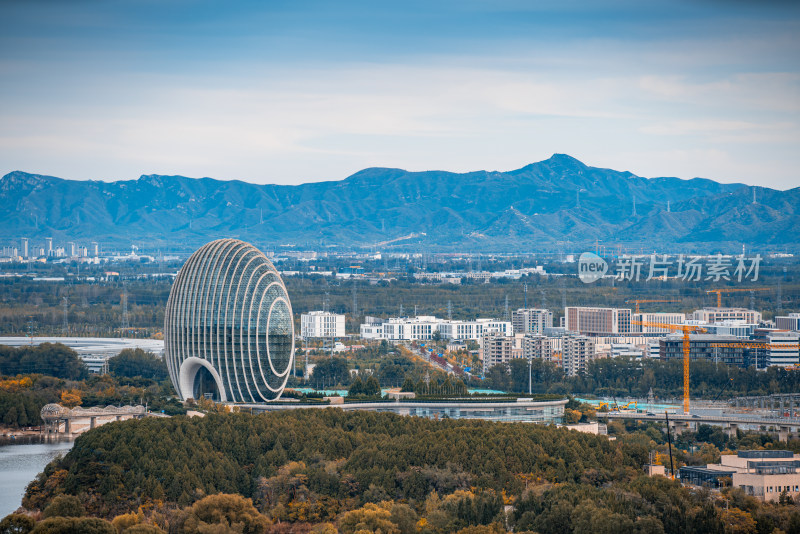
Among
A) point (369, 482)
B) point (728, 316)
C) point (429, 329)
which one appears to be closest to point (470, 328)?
point (429, 329)

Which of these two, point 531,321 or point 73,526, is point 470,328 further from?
point 73,526

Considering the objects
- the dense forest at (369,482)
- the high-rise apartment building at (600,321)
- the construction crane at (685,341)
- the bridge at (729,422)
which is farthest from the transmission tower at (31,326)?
the dense forest at (369,482)

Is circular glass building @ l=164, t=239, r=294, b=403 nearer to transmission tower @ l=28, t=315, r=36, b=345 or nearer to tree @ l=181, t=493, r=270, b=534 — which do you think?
tree @ l=181, t=493, r=270, b=534

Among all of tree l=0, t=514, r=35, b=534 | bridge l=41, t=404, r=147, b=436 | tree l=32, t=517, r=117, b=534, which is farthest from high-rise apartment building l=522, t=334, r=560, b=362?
tree l=0, t=514, r=35, b=534

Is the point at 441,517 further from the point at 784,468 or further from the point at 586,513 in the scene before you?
the point at 784,468

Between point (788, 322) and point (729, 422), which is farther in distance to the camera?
point (788, 322)
